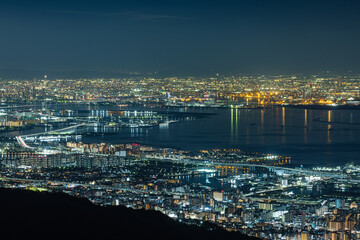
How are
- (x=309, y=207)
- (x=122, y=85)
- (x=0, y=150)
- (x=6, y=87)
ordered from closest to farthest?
(x=309, y=207), (x=0, y=150), (x=6, y=87), (x=122, y=85)

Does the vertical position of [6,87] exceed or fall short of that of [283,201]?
it exceeds it

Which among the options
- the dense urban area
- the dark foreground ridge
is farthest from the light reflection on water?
the dark foreground ridge

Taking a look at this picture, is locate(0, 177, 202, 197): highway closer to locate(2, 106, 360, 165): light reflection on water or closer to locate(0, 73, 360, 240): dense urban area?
locate(0, 73, 360, 240): dense urban area

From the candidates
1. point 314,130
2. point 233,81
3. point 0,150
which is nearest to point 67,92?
point 233,81

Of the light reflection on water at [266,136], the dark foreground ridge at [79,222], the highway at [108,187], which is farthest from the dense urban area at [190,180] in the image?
the light reflection on water at [266,136]

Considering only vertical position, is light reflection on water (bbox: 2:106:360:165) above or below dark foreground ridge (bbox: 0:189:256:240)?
above

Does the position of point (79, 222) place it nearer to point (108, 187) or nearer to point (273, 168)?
point (108, 187)

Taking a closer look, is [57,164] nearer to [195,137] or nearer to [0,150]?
[0,150]

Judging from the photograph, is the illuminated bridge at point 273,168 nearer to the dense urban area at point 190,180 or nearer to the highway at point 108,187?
the dense urban area at point 190,180

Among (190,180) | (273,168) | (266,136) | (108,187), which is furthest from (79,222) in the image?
(266,136)
